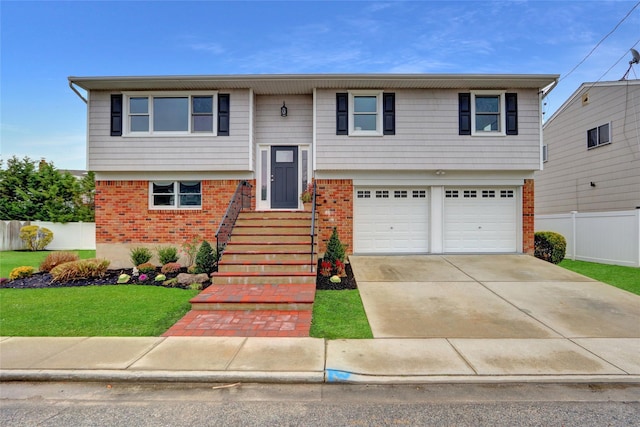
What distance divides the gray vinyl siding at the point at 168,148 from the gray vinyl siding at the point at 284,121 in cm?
74

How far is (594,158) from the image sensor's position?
13.7m

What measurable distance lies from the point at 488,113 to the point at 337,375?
9810 mm

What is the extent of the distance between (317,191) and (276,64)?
21.3 ft

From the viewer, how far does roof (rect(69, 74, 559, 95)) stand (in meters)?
9.93

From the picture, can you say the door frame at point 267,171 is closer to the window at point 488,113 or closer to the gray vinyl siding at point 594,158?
the window at point 488,113

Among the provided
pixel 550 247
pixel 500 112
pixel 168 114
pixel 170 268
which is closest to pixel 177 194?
pixel 168 114

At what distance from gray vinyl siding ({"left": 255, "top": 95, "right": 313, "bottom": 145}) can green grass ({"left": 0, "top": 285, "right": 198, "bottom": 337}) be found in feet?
18.9

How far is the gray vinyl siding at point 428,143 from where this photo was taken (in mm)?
10508

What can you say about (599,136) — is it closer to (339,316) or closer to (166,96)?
(339,316)

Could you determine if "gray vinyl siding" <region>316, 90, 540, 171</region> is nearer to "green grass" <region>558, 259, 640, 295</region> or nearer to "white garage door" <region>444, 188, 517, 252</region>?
"white garage door" <region>444, 188, 517, 252</region>

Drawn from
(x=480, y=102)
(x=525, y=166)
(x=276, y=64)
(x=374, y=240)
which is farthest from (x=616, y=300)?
(x=276, y=64)

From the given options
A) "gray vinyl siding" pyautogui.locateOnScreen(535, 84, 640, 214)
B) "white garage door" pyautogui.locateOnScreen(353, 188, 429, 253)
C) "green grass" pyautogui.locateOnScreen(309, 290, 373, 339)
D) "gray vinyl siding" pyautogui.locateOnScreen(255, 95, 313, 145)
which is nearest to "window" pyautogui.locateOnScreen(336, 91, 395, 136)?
"gray vinyl siding" pyautogui.locateOnScreen(255, 95, 313, 145)

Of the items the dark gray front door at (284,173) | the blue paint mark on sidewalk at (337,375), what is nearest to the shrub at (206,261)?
the dark gray front door at (284,173)

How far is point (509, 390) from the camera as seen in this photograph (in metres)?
3.60
